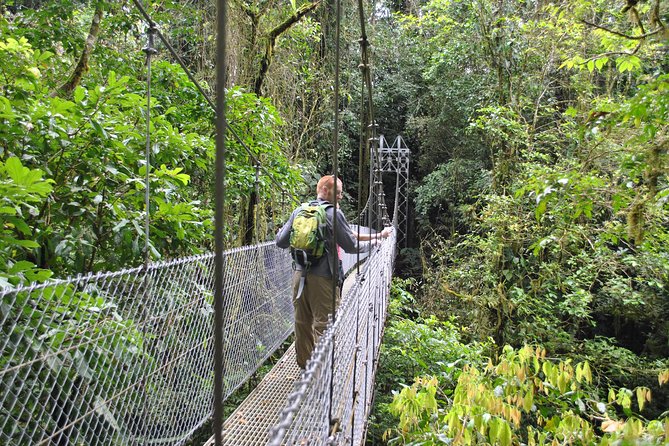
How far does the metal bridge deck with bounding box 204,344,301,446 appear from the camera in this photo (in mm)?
1608

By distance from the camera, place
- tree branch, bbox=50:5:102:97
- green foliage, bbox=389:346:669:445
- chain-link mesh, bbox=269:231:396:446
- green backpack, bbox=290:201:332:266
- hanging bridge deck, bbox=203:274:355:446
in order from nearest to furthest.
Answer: chain-link mesh, bbox=269:231:396:446
green foliage, bbox=389:346:669:445
hanging bridge deck, bbox=203:274:355:446
green backpack, bbox=290:201:332:266
tree branch, bbox=50:5:102:97

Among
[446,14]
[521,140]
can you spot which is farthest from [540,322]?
[446,14]

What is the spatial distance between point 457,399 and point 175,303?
85 cm

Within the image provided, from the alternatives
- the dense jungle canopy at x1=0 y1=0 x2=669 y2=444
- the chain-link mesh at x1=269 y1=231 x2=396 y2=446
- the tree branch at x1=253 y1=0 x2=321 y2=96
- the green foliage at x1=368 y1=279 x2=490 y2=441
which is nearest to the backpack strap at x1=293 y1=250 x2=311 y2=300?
the chain-link mesh at x1=269 y1=231 x2=396 y2=446

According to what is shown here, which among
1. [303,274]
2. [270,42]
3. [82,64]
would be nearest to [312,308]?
[303,274]

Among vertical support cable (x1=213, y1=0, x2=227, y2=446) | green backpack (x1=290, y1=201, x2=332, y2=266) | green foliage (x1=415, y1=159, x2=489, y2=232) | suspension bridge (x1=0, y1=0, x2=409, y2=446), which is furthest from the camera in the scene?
green foliage (x1=415, y1=159, x2=489, y2=232)

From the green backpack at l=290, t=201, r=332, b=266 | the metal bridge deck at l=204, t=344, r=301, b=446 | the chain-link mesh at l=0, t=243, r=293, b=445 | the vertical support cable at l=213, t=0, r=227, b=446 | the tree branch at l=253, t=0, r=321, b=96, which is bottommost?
the metal bridge deck at l=204, t=344, r=301, b=446

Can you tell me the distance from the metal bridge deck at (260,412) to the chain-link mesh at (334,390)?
35 cm

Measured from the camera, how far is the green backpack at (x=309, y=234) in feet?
5.63

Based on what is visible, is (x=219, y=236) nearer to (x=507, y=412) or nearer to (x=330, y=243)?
(x=507, y=412)

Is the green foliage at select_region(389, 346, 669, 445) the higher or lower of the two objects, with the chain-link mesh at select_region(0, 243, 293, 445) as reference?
lower

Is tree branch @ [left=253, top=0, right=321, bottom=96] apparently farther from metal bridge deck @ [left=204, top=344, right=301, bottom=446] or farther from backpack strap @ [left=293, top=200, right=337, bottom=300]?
metal bridge deck @ [left=204, top=344, right=301, bottom=446]

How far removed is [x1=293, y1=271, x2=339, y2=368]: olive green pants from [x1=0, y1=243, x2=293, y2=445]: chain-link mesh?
26 centimetres

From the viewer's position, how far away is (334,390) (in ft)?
3.65
